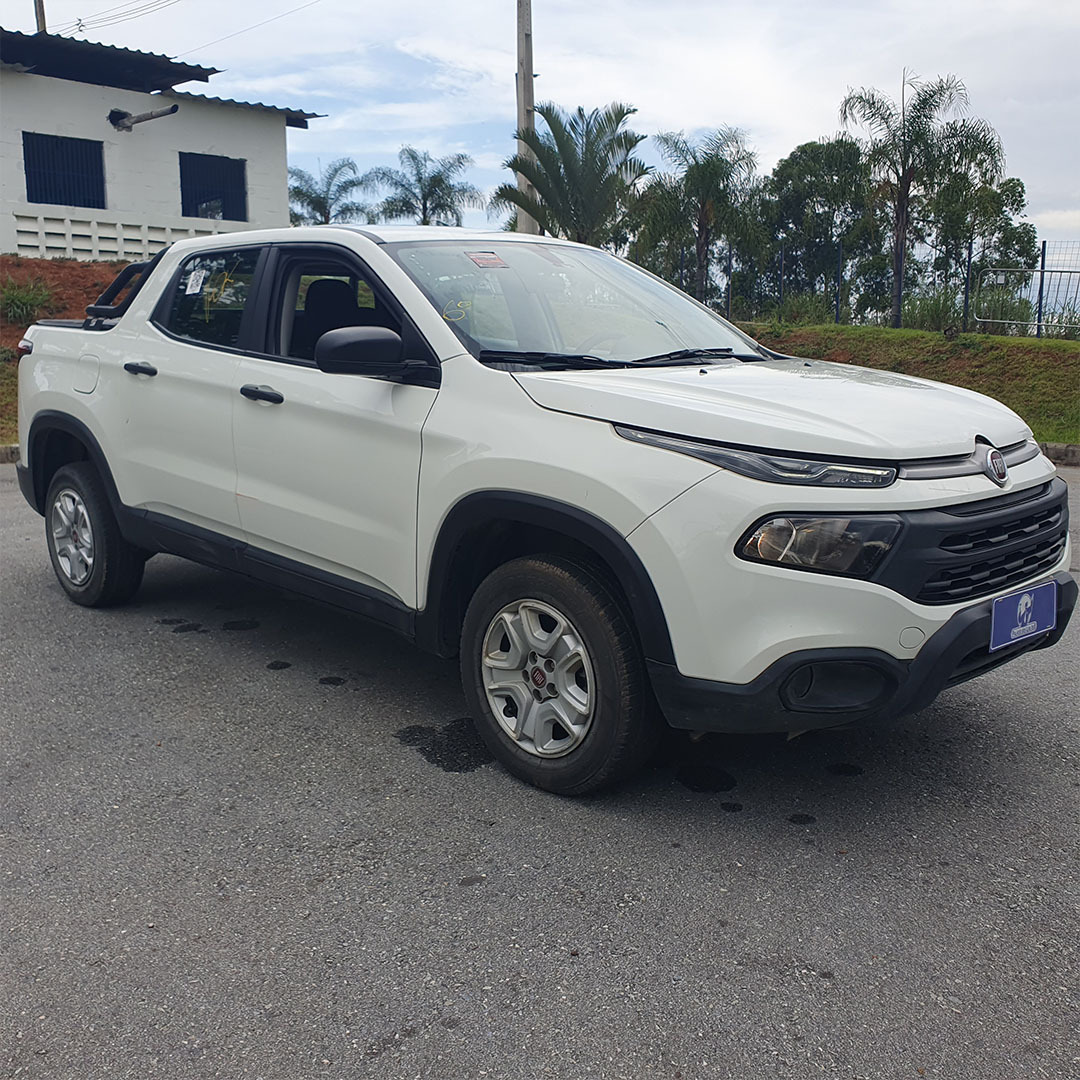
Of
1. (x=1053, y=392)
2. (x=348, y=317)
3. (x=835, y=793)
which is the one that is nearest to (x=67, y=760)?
(x=348, y=317)

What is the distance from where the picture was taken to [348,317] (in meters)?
4.39

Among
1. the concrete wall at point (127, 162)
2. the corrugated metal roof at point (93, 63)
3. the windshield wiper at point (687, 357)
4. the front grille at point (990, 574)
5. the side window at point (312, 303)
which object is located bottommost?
the front grille at point (990, 574)

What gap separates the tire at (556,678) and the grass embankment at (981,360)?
10986mm

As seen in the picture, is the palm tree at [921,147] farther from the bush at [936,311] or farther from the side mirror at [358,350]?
the side mirror at [358,350]

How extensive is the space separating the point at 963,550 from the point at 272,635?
3.19 metres

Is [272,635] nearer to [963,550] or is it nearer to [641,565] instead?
[641,565]

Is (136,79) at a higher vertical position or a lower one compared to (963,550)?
higher

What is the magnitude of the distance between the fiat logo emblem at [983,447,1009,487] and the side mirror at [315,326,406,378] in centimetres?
182

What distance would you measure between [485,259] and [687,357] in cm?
85

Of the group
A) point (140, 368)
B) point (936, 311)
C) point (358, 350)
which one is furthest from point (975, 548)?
point (936, 311)

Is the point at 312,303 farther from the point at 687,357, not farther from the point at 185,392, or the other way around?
the point at 687,357

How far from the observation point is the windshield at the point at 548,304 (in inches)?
151

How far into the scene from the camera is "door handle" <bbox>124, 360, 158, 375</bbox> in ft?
15.8

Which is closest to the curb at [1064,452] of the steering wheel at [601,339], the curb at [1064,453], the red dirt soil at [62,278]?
the curb at [1064,453]
